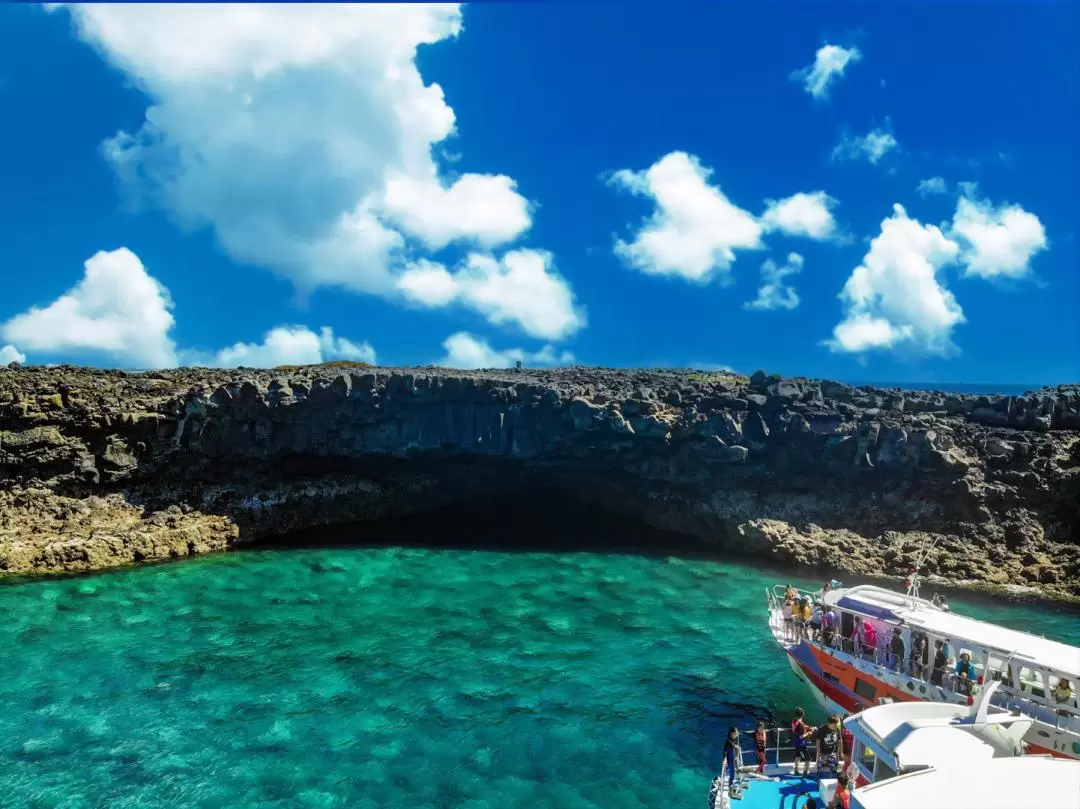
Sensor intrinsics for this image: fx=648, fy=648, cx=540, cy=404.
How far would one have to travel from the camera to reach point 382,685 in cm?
2506

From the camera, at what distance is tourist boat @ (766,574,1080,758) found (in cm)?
1725

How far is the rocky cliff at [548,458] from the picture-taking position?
133 feet

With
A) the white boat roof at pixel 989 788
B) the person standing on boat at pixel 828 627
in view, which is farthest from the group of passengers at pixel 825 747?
the person standing on boat at pixel 828 627

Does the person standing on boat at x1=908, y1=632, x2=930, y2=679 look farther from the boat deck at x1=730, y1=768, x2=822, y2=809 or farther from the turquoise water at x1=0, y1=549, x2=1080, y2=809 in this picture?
the boat deck at x1=730, y1=768, x2=822, y2=809

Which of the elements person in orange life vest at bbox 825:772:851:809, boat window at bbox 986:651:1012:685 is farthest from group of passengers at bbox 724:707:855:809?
boat window at bbox 986:651:1012:685

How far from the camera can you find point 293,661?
27125 millimetres

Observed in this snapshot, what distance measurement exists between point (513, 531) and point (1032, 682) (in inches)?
1391

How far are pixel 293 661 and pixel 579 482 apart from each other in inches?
1129

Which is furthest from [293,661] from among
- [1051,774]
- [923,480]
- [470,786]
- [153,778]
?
[923,480]

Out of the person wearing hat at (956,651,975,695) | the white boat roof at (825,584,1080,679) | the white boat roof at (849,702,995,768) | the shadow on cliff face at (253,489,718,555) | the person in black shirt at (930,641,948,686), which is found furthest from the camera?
the shadow on cliff face at (253,489,718,555)

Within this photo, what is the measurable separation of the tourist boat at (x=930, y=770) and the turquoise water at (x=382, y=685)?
252 centimetres

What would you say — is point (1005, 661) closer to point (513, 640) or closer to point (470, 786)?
point (470, 786)

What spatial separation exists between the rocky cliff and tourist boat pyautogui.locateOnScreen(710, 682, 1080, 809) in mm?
25069

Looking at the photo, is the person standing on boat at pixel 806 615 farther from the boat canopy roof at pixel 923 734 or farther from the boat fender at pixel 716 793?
the boat fender at pixel 716 793
